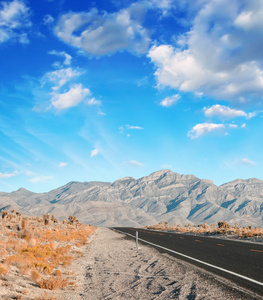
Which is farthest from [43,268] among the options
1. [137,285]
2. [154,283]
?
[154,283]

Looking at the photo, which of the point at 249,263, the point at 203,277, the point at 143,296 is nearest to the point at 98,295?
the point at 143,296

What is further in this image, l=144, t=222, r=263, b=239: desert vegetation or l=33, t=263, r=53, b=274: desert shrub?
l=144, t=222, r=263, b=239: desert vegetation

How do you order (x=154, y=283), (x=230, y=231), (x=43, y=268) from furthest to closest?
(x=230, y=231)
(x=43, y=268)
(x=154, y=283)

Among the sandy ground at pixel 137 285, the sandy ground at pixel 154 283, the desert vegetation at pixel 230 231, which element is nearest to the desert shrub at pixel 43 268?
the sandy ground at pixel 137 285

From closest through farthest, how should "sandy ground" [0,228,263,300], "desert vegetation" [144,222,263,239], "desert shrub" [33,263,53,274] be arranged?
"sandy ground" [0,228,263,300], "desert shrub" [33,263,53,274], "desert vegetation" [144,222,263,239]

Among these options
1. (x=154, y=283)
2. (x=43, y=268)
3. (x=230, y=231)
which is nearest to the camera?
(x=154, y=283)

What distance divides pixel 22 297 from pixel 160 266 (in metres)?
5.69

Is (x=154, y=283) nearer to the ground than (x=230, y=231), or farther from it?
farther from it

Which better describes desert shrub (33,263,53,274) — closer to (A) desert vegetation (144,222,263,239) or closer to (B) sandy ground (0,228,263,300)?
(B) sandy ground (0,228,263,300)

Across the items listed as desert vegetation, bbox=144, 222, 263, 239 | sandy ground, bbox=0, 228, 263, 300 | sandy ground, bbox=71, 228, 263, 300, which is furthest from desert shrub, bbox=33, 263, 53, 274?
desert vegetation, bbox=144, 222, 263, 239

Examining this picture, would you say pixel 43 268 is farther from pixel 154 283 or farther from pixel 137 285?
pixel 154 283

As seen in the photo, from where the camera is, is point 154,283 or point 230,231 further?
point 230,231

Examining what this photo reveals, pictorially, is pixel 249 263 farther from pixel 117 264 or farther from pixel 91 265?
pixel 91 265

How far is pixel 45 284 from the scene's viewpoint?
7832mm
